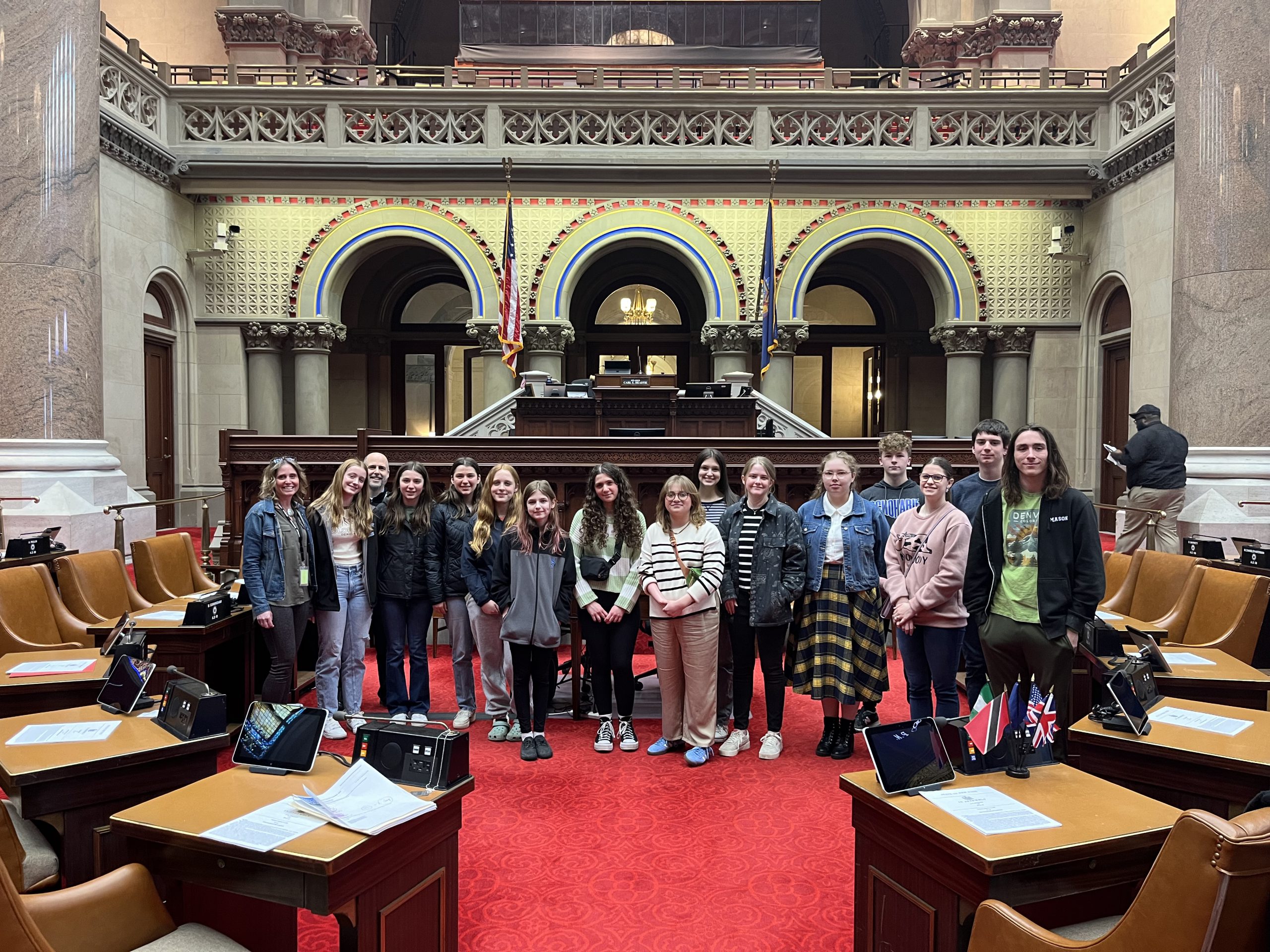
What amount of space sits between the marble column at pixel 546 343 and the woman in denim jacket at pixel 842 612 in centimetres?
877

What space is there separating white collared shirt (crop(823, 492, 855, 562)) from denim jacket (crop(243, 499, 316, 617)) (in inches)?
120

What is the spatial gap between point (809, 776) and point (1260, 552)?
12.2ft

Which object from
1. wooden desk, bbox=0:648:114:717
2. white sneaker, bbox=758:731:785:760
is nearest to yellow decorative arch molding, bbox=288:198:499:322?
white sneaker, bbox=758:731:785:760

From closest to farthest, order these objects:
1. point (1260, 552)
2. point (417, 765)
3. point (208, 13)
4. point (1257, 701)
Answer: point (417, 765)
point (1257, 701)
point (1260, 552)
point (208, 13)

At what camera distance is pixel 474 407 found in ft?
54.7

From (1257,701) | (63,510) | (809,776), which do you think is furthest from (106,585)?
(1257,701)

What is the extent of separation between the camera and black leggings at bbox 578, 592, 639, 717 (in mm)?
4844

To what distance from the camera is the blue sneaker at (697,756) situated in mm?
4598

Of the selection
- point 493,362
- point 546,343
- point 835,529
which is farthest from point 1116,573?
point 493,362

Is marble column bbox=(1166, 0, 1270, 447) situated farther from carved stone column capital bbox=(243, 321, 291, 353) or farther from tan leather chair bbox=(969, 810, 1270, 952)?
carved stone column capital bbox=(243, 321, 291, 353)

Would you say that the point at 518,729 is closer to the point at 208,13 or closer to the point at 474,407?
the point at 474,407

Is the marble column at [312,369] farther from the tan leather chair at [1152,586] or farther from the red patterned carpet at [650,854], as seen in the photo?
the tan leather chair at [1152,586]

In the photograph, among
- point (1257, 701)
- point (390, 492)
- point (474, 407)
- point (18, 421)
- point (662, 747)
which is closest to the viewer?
point (1257, 701)

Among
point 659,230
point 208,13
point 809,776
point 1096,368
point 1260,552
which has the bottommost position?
point 809,776
